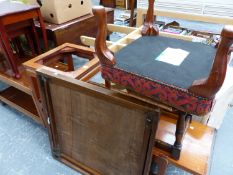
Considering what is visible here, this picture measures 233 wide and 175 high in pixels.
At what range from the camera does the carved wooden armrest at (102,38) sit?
2.14 ft

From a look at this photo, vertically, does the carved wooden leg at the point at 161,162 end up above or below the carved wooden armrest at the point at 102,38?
below

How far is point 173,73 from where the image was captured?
658mm

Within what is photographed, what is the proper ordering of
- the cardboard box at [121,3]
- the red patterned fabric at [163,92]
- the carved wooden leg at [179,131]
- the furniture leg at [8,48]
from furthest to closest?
the cardboard box at [121,3], the furniture leg at [8,48], the carved wooden leg at [179,131], the red patterned fabric at [163,92]

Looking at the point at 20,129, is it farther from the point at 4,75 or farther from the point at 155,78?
the point at 155,78

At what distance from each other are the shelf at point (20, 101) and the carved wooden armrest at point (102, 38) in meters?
0.89

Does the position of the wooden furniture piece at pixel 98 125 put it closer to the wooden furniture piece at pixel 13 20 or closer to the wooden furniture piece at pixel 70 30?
the wooden furniture piece at pixel 13 20

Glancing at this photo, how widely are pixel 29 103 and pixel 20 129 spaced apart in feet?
0.66

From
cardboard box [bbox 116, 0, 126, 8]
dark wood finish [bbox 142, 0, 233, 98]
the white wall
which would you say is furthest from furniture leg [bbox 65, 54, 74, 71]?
cardboard box [bbox 116, 0, 126, 8]

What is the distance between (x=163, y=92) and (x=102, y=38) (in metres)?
0.27

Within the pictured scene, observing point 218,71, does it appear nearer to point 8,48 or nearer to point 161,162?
point 161,162

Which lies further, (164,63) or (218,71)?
(164,63)

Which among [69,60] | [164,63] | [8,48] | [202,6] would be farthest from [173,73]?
[202,6]

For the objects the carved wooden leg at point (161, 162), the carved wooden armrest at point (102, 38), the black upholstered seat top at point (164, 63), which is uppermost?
the carved wooden armrest at point (102, 38)

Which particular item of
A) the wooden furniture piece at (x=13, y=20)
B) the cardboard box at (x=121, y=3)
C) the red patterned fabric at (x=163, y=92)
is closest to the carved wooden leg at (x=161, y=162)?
the red patterned fabric at (x=163, y=92)
